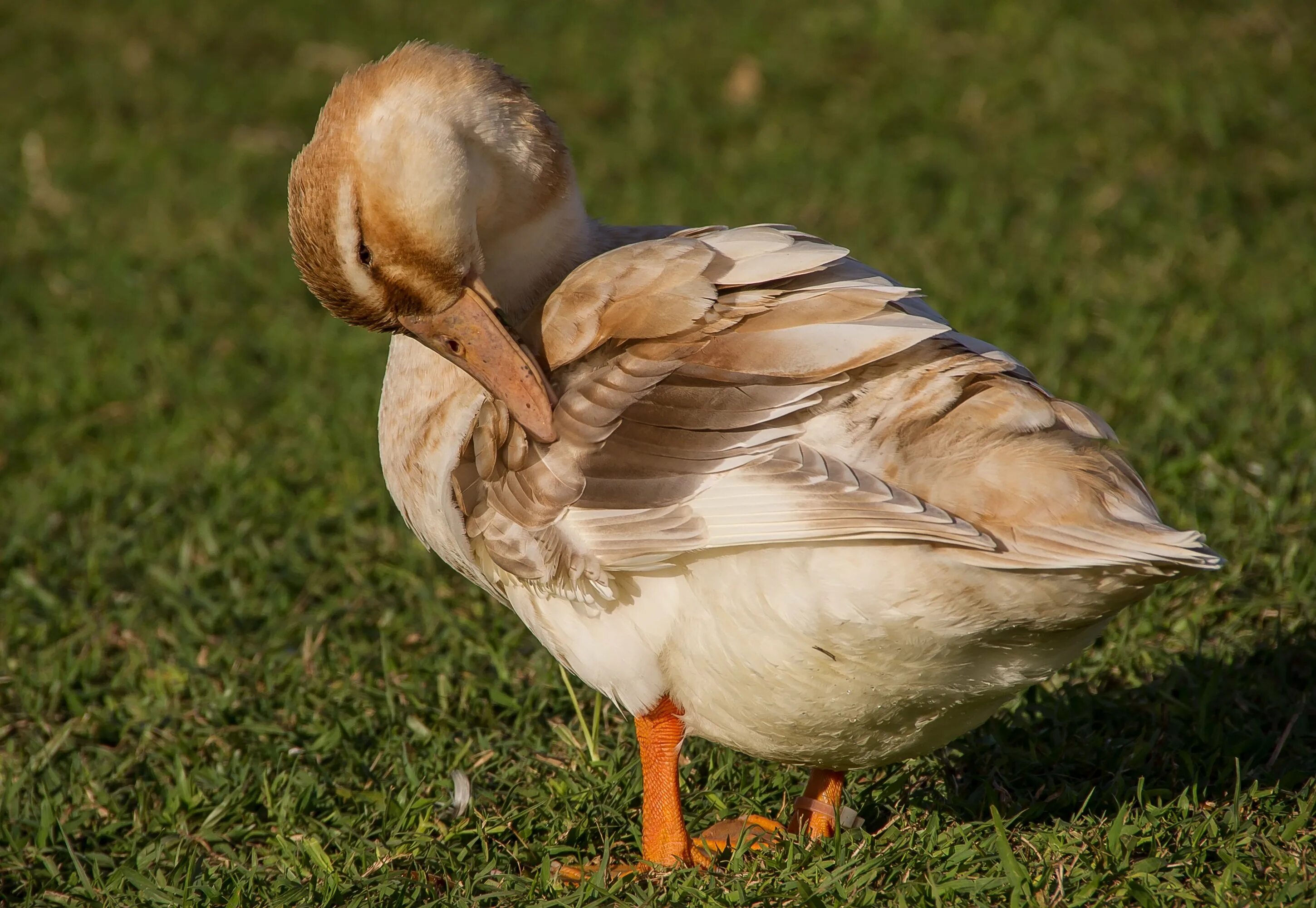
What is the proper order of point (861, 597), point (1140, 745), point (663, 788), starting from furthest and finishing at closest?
point (1140, 745) → point (663, 788) → point (861, 597)

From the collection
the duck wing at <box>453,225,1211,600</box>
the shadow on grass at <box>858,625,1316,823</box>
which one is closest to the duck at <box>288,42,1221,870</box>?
the duck wing at <box>453,225,1211,600</box>

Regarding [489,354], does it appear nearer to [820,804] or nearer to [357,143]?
[357,143]

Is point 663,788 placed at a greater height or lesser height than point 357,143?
lesser

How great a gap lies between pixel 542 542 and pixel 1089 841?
1298mm

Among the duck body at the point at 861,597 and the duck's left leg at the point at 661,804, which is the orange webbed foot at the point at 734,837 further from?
the duck body at the point at 861,597

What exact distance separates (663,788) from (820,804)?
0.38 meters

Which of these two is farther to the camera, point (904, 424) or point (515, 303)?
point (515, 303)

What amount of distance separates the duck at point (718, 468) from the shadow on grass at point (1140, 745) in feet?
1.15

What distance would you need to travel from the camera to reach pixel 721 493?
263 cm

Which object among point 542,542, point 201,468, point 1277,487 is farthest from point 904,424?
point 201,468

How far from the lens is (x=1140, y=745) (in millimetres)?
3256

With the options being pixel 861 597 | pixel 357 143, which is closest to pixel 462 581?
pixel 357 143

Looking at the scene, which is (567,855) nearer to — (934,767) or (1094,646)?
(934,767)

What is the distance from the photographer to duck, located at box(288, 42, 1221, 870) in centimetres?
250
